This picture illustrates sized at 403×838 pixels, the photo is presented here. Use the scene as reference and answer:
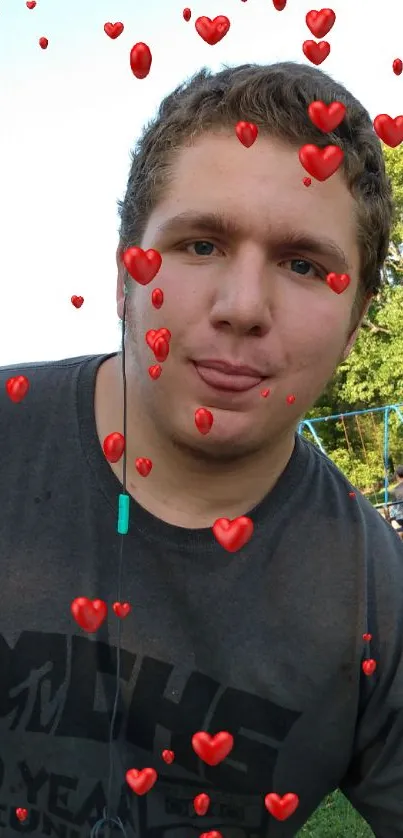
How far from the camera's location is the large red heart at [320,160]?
158 cm

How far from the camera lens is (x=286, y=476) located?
1.98m

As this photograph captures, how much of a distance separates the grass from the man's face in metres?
2.79

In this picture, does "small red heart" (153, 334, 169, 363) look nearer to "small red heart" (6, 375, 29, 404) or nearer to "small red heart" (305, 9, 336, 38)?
"small red heart" (6, 375, 29, 404)

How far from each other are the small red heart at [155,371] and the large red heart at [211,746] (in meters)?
0.77

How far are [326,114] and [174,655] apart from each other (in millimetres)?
1193

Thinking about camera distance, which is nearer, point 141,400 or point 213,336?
point 213,336

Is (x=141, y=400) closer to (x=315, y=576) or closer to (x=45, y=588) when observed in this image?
(x=45, y=588)

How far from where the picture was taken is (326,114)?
1752 millimetres

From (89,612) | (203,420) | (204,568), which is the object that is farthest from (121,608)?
(203,420)

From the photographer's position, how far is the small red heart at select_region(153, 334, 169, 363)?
5.15ft

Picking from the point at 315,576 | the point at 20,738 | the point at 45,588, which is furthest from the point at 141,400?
the point at 20,738

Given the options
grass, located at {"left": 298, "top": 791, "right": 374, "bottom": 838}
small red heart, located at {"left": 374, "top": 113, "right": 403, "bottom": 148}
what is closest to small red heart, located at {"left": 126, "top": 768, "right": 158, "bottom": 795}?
small red heart, located at {"left": 374, "top": 113, "right": 403, "bottom": 148}

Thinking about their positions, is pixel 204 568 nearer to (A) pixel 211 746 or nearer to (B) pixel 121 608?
(B) pixel 121 608

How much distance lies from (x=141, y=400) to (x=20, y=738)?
0.76 metres
